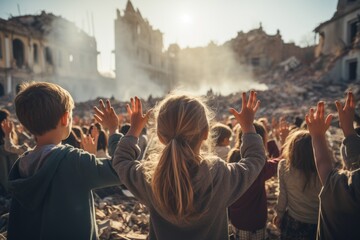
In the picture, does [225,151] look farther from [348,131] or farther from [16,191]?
[16,191]

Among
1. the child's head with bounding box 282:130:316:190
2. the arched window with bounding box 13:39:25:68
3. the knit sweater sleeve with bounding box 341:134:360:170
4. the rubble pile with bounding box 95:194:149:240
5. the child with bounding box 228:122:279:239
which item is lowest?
the rubble pile with bounding box 95:194:149:240

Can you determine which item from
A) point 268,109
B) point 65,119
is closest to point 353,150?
point 65,119

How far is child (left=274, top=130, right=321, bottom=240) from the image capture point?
2.43 m

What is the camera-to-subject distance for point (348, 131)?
168 centimetres

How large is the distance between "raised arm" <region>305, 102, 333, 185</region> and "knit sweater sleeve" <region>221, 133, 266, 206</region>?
0.36 metres

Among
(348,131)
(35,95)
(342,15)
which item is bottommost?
(348,131)

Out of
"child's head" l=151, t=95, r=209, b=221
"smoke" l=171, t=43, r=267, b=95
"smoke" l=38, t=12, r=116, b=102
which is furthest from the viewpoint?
"smoke" l=171, t=43, r=267, b=95

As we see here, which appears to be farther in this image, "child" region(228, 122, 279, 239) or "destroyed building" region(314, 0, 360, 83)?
"destroyed building" region(314, 0, 360, 83)

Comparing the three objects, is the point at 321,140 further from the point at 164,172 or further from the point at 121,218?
the point at 121,218

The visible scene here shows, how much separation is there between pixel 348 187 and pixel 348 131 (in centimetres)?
46

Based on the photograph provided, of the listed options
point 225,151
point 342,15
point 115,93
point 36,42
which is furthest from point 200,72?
point 225,151

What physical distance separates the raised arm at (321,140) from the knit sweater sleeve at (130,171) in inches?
44.0

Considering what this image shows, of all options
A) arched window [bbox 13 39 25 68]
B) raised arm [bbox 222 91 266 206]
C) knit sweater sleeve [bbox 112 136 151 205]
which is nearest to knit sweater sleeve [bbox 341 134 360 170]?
raised arm [bbox 222 91 266 206]

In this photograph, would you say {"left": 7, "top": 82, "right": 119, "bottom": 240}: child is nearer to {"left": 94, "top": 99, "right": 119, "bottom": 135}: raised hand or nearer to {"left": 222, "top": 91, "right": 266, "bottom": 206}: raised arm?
{"left": 94, "top": 99, "right": 119, "bottom": 135}: raised hand
